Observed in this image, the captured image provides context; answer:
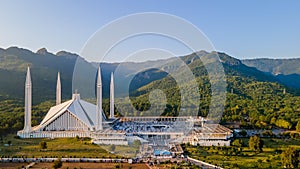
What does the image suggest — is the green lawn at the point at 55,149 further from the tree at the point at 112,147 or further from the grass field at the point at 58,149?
the tree at the point at 112,147

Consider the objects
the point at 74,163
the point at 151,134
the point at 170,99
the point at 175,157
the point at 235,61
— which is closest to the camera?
the point at 74,163

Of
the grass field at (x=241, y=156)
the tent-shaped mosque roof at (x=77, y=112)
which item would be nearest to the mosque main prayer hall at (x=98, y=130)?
the tent-shaped mosque roof at (x=77, y=112)

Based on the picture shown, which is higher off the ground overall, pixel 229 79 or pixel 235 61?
pixel 235 61

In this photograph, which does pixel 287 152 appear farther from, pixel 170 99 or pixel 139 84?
pixel 139 84

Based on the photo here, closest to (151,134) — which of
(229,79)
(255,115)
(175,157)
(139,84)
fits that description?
(175,157)

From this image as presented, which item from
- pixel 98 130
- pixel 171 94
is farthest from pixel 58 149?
pixel 171 94
